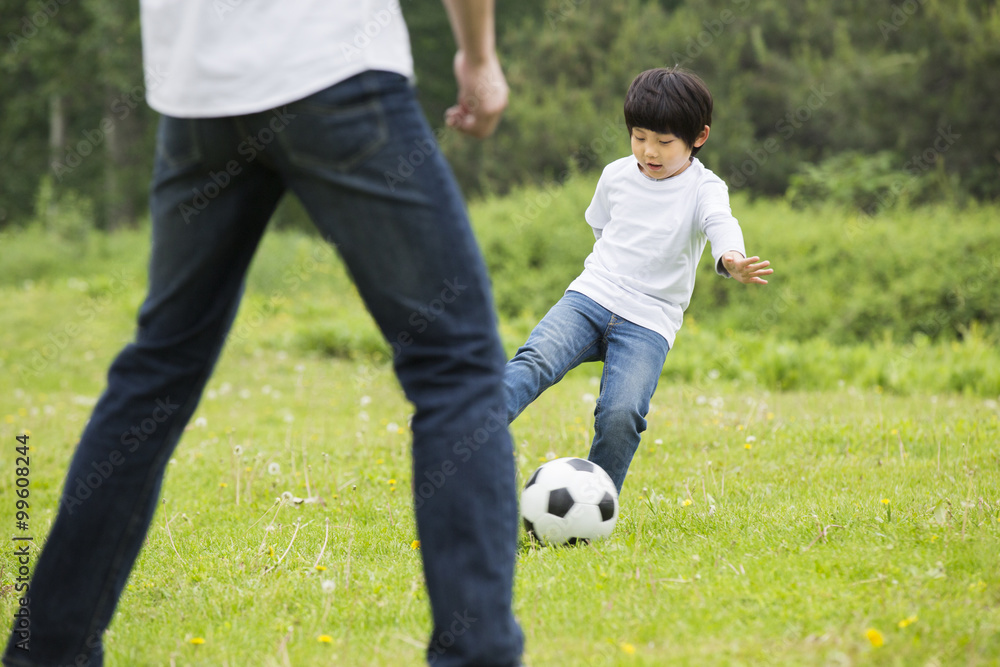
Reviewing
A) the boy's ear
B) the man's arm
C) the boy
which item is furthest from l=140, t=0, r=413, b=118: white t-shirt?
the boy's ear

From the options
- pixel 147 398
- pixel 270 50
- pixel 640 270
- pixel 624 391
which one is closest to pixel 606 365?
pixel 624 391

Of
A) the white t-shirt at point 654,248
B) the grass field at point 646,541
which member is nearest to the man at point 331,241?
the grass field at point 646,541

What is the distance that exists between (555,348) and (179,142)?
180cm

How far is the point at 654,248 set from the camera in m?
3.41

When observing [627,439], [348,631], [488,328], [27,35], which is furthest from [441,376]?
[27,35]

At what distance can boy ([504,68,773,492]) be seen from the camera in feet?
10.6

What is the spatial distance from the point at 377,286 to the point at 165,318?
1.63 feet

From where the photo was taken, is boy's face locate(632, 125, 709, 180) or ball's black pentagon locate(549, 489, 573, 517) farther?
boy's face locate(632, 125, 709, 180)

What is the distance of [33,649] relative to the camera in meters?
1.83

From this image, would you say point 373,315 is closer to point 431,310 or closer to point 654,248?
point 431,310

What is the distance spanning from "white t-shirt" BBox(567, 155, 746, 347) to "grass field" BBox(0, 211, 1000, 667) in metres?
0.80

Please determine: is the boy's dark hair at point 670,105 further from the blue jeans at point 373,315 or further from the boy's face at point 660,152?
the blue jeans at point 373,315

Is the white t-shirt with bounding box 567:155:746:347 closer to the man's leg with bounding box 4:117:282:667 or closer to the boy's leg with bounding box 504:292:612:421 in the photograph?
the boy's leg with bounding box 504:292:612:421

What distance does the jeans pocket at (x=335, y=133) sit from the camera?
1.59m
